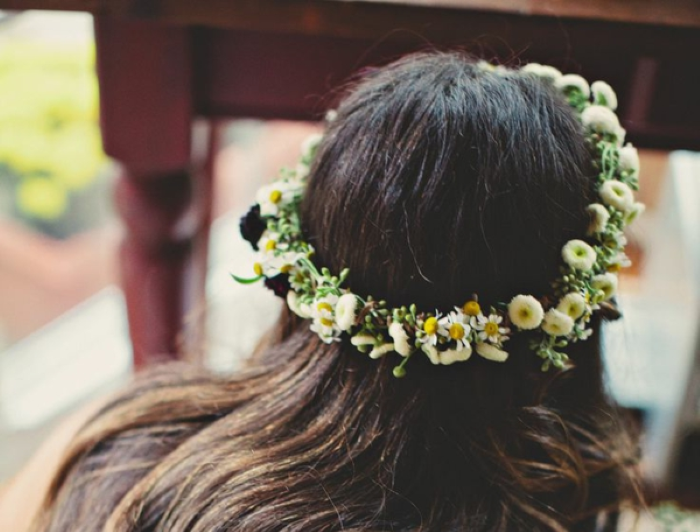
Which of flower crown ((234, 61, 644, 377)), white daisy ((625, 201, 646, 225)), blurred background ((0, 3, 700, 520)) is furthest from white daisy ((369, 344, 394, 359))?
blurred background ((0, 3, 700, 520))

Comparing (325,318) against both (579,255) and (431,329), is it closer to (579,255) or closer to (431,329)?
(431,329)

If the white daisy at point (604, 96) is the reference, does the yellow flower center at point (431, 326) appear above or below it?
below

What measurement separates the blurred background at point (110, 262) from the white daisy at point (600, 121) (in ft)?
0.63

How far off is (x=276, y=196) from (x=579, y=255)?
9.8 inches

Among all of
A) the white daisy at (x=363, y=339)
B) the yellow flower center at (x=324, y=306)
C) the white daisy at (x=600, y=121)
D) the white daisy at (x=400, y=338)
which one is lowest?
the white daisy at (x=363, y=339)

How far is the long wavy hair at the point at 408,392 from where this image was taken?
1.96ft

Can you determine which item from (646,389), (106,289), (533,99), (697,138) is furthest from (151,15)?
(106,289)

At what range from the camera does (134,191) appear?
96 cm

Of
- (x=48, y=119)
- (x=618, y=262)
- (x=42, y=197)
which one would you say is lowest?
(x=42, y=197)

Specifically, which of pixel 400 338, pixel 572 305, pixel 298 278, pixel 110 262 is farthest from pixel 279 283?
pixel 110 262

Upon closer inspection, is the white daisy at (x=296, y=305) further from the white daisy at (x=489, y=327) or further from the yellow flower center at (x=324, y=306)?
the white daisy at (x=489, y=327)

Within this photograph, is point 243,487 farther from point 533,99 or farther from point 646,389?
point 646,389

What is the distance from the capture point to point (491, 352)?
0.62 metres

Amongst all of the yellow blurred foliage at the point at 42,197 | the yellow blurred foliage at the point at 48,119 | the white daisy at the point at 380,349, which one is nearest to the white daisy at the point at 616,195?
the white daisy at the point at 380,349
